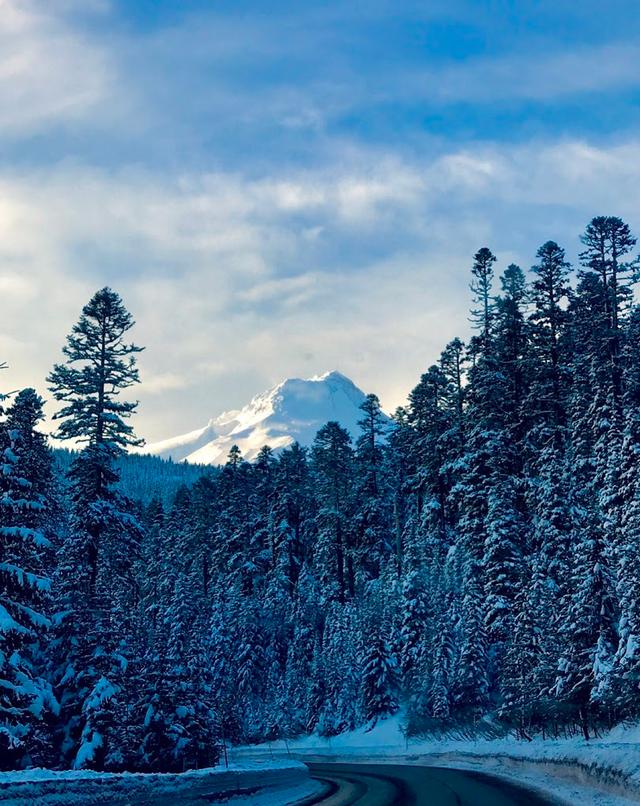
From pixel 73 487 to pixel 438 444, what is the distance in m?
41.5

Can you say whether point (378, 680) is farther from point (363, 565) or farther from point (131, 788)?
point (131, 788)

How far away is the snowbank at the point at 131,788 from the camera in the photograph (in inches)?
316

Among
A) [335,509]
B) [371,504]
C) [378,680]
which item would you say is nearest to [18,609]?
[378,680]

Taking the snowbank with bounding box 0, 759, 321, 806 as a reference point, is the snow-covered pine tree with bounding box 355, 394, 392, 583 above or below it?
above

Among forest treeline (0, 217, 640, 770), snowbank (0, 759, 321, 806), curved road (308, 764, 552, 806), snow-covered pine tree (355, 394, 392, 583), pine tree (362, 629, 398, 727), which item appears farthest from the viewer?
snow-covered pine tree (355, 394, 392, 583)

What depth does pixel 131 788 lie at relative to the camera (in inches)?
374

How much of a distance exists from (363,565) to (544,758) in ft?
181

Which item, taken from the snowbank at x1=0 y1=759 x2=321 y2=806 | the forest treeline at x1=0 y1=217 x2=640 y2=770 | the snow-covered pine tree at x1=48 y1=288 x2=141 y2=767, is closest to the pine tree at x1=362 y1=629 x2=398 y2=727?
the forest treeline at x1=0 y1=217 x2=640 y2=770

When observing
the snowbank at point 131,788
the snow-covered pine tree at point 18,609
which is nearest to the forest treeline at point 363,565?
the snow-covered pine tree at point 18,609

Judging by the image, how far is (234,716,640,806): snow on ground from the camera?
46.0 ft

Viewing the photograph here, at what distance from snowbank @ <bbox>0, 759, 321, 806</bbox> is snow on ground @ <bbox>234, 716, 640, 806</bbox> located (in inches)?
236

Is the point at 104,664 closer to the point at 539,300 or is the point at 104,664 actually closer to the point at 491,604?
A: the point at 491,604

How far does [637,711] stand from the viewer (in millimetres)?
27188

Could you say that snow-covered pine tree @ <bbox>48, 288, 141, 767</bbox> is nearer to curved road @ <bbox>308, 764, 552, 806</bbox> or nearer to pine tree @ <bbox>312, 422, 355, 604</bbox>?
curved road @ <bbox>308, 764, 552, 806</bbox>
